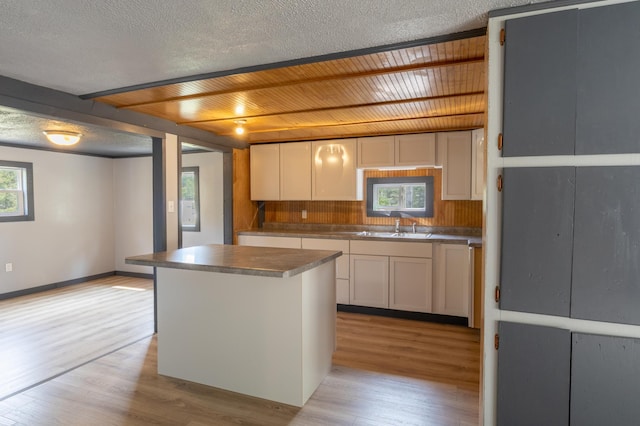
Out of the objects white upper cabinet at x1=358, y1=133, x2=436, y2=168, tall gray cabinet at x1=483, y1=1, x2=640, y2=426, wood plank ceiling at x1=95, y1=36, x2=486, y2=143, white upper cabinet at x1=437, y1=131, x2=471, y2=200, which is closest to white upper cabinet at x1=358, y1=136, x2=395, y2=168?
white upper cabinet at x1=358, y1=133, x2=436, y2=168

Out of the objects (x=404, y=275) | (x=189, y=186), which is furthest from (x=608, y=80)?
(x=189, y=186)

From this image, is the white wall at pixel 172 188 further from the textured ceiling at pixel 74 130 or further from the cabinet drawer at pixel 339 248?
the cabinet drawer at pixel 339 248

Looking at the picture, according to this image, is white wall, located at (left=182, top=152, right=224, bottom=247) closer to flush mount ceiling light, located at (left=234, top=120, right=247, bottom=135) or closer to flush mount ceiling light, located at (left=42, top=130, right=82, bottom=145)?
flush mount ceiling light, located at (left=234, top=120, right=247, bottom=135)

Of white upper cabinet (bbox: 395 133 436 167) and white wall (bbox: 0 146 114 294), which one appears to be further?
white wall (bbox: 0 146 114 294)

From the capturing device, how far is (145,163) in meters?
5.87

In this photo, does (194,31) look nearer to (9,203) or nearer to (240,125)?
Result: (240,125)

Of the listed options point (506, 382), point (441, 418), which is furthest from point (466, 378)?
point (506, 382)

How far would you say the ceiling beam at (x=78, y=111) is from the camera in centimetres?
247

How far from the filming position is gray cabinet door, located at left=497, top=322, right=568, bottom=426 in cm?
156

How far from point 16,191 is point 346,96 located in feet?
15.9

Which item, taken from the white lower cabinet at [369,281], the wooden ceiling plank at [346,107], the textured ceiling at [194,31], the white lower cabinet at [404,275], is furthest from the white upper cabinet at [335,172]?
the textured ceiling at [194,31]

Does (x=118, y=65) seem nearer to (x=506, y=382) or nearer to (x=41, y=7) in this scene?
(x=41, y=7)

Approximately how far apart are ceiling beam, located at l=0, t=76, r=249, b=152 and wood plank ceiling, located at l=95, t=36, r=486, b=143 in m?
0.10

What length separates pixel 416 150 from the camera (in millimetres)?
4117
